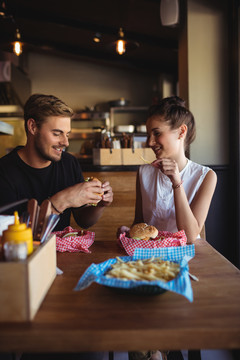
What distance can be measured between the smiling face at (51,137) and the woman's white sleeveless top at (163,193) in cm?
57

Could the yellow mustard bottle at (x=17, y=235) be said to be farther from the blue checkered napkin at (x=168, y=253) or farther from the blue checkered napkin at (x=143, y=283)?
the blue checkered napkin at (x=168, y=253)

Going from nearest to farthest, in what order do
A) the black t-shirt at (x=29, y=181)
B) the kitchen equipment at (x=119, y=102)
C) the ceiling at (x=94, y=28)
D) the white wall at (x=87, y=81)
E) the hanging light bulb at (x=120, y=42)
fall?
1. the black t-shirt at (x=29, y=181)
2. the hanging light bulb at (x=120, y=42)
3. the ceiling at (x=94, y=28)
4. the kitchen equipment at (x=119, y=102)
5. the white wall at (x=87, y=81)

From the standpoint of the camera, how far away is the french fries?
0.88 m

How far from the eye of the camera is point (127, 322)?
75cm

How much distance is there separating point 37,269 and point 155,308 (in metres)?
0.32

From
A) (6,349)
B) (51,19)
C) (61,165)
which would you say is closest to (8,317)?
(6,349)

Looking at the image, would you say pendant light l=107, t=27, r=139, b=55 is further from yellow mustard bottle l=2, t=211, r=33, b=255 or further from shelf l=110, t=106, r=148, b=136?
yellow mustard bottle l=2, t=211, r=33, b=255

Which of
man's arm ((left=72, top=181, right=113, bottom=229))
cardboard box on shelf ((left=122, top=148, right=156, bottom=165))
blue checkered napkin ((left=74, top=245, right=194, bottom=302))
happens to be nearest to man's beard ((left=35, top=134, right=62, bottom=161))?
man's arm ((left=72, top=181, right=113, bottom=229))

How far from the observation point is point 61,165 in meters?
2.02

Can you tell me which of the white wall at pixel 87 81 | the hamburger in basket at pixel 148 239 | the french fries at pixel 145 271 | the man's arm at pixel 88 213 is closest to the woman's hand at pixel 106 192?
the man's arm at pixel 88 213

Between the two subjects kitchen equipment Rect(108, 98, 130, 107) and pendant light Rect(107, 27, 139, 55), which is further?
kitchen equipment Rect(108, 98, 130, 107)

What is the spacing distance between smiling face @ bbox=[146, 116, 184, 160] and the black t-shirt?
585 mm

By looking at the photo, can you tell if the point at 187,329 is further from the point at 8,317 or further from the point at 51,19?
the point at 51,19

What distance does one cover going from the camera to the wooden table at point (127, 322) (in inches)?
27.9
